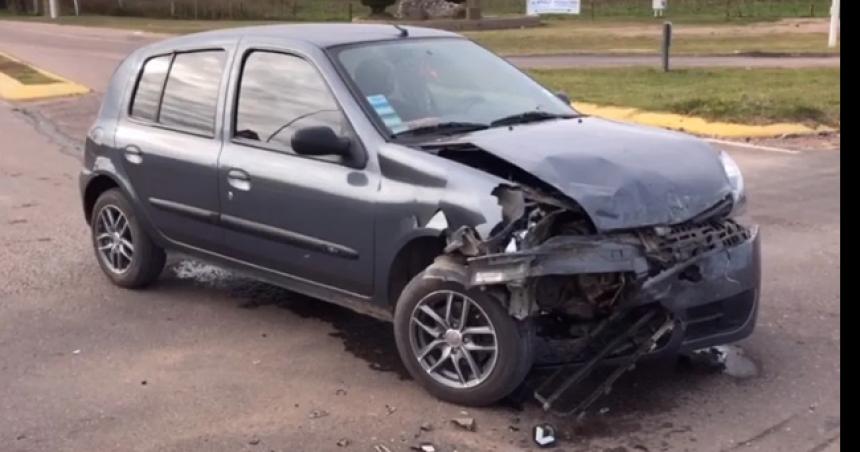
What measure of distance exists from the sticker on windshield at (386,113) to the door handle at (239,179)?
0.86m

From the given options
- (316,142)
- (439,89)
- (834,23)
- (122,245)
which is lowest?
(122,245)

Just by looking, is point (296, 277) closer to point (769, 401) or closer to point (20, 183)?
point (769, 401)

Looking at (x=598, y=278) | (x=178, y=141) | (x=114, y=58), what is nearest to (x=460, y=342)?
(x=598, y=278)

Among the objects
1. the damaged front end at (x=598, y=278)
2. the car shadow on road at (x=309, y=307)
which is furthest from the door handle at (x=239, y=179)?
the damaged front end at (x=598, y=278)

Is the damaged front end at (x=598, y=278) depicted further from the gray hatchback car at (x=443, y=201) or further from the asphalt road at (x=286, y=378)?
the asphalt road at (x=286, y=378)

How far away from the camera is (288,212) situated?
5824mm

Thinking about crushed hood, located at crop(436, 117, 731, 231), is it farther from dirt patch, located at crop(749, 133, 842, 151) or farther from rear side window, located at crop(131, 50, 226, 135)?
dirt patch, located at crop(749, 133, 842, 151)

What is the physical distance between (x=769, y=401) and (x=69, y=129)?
12.5 m

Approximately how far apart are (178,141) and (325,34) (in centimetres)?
112

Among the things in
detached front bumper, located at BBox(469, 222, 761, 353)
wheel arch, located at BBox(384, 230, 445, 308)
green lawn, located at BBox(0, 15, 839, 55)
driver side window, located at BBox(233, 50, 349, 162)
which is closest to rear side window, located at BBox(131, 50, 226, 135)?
driver side window, located at BBox(233, 50, 349, 162)

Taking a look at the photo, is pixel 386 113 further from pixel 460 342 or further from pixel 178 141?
pixel 178 141

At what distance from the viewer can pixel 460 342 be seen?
5102 mm

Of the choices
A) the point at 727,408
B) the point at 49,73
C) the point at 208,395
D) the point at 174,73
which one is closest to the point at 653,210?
the point at 727,408

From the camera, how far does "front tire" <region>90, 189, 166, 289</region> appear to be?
7016 mm
